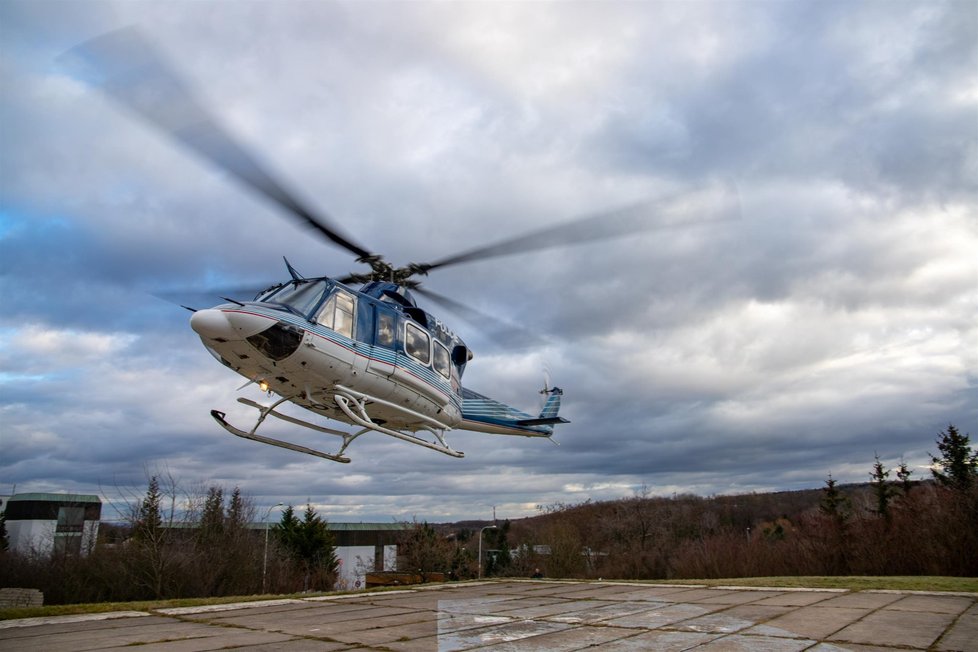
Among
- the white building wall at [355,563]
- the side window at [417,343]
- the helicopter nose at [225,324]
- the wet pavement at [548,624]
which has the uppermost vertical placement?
the side window at [417,343]

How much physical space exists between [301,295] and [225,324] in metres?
1.65

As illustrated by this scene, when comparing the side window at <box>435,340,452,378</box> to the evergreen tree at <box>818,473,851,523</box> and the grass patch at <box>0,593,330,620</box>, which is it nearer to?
the grass patch at <box>0,593,330,620</box>

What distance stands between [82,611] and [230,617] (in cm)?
249

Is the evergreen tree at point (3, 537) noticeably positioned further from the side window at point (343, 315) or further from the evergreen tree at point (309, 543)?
the side window at point (343, 315)

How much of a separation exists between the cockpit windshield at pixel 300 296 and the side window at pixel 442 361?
11.6ft

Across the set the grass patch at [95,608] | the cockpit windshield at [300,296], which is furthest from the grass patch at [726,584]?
the cockpit windshield at [300,296]

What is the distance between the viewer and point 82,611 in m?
9.48

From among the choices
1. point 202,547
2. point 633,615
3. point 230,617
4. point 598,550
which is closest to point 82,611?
point 230,617

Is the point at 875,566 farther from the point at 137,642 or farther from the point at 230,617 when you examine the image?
the point at 137,642

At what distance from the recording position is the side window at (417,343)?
13.5m

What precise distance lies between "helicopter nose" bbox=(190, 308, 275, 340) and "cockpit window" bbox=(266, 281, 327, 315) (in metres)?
0.93

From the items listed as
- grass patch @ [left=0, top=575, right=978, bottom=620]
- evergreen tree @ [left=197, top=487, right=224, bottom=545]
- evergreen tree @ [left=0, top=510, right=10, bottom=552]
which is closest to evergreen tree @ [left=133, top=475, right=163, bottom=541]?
evergreen tree @ [left=197, top=487, right=224, bottom=545]

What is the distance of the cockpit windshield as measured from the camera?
1135 cm

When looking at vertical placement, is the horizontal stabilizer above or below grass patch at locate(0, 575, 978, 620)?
above
